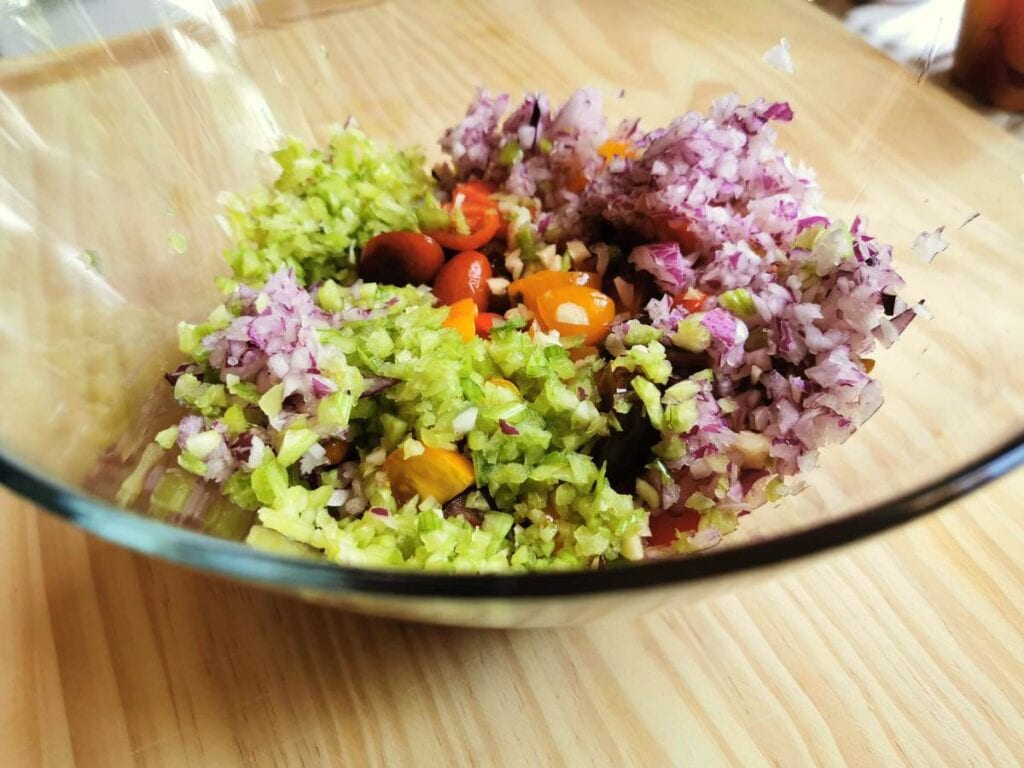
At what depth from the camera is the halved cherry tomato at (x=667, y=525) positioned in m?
0.83

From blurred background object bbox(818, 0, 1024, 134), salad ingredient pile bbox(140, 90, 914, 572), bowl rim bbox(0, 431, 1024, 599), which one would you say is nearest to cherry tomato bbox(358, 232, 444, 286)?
salad ingredient pile bbox(140, 90, 914, 572)

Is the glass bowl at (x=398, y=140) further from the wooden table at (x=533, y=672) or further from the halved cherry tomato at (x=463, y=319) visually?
the halved cherry tomato at (x=463, y=319)

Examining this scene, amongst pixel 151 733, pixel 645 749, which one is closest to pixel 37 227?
pixel 151 733

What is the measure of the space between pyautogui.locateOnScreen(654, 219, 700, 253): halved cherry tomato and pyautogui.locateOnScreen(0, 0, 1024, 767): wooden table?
383mm

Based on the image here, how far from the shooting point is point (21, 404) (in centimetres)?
72

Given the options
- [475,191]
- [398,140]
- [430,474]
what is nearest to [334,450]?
[430,474]

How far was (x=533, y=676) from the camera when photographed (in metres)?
0.79

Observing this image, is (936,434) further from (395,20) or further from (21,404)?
(395,20)

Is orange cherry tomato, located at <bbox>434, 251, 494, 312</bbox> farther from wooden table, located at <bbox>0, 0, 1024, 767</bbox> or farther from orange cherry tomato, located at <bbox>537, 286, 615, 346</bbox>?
wooden table, located at <bbox>0, 0, 1024, 767</bbox>

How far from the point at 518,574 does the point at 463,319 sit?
506 millimetres

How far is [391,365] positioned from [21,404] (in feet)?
1.08

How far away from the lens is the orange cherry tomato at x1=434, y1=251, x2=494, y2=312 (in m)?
1.00

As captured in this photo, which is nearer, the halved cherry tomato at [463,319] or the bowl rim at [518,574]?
the bowl rim at [518,574]

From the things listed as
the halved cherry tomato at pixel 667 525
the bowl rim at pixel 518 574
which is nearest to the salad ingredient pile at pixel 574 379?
the halved cherry tomato at pixel 667 525
